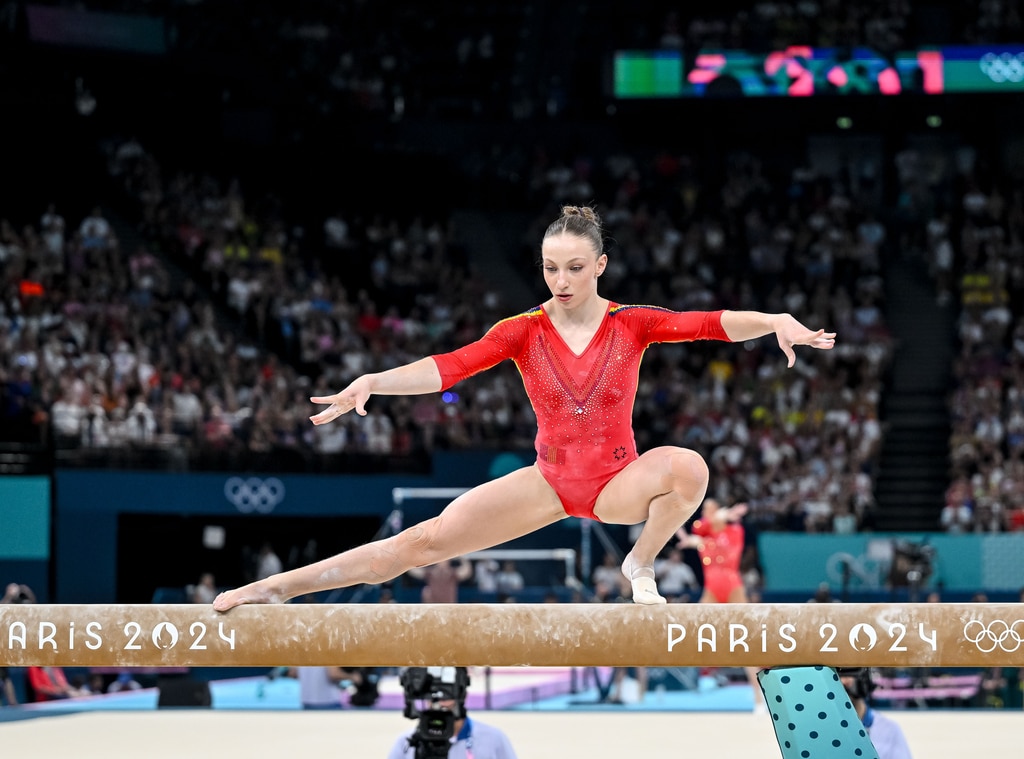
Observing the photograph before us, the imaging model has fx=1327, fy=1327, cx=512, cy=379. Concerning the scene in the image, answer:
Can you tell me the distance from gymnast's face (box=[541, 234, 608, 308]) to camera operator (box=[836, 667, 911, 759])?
305 cm

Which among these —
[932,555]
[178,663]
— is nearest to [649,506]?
[178,663]

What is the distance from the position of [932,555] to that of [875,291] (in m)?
7.12

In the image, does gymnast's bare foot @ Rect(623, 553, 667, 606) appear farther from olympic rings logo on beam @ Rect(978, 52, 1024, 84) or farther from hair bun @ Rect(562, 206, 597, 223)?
olympic rings logo on beam @ Rect(978, 52, 1024, 84)

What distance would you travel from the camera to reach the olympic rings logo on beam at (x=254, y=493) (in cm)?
1831

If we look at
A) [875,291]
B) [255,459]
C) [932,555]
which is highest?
[875,291]

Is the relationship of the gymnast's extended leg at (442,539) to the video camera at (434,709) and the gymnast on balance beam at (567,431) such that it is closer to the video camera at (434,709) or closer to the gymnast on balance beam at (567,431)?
the gymnast on balance beam at (567,431)

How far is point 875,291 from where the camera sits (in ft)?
75.2

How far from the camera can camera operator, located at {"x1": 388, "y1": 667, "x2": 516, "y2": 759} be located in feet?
21.0

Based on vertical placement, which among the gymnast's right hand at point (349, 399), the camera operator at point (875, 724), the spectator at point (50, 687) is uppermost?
the gymnast's right hand at point (349, 399)

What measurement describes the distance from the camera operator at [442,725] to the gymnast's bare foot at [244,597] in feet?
6.04

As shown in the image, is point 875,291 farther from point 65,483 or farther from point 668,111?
point 65,483

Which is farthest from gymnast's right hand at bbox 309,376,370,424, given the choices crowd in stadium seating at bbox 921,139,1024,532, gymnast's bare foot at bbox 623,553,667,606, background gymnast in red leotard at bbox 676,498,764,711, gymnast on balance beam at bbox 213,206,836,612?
crowd in stadium seating at bbox 921,139,1024,532

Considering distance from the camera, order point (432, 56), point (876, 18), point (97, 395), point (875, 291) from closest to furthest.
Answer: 1. point (97, 395)
2. point (875, 291)
3. point (876, 18)
4. point (432, 56)

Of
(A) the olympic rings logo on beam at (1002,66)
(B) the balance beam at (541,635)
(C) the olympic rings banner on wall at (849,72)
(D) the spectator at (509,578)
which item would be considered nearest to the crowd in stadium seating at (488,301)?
(C) the olympic rings banner on wall at (849,72)
